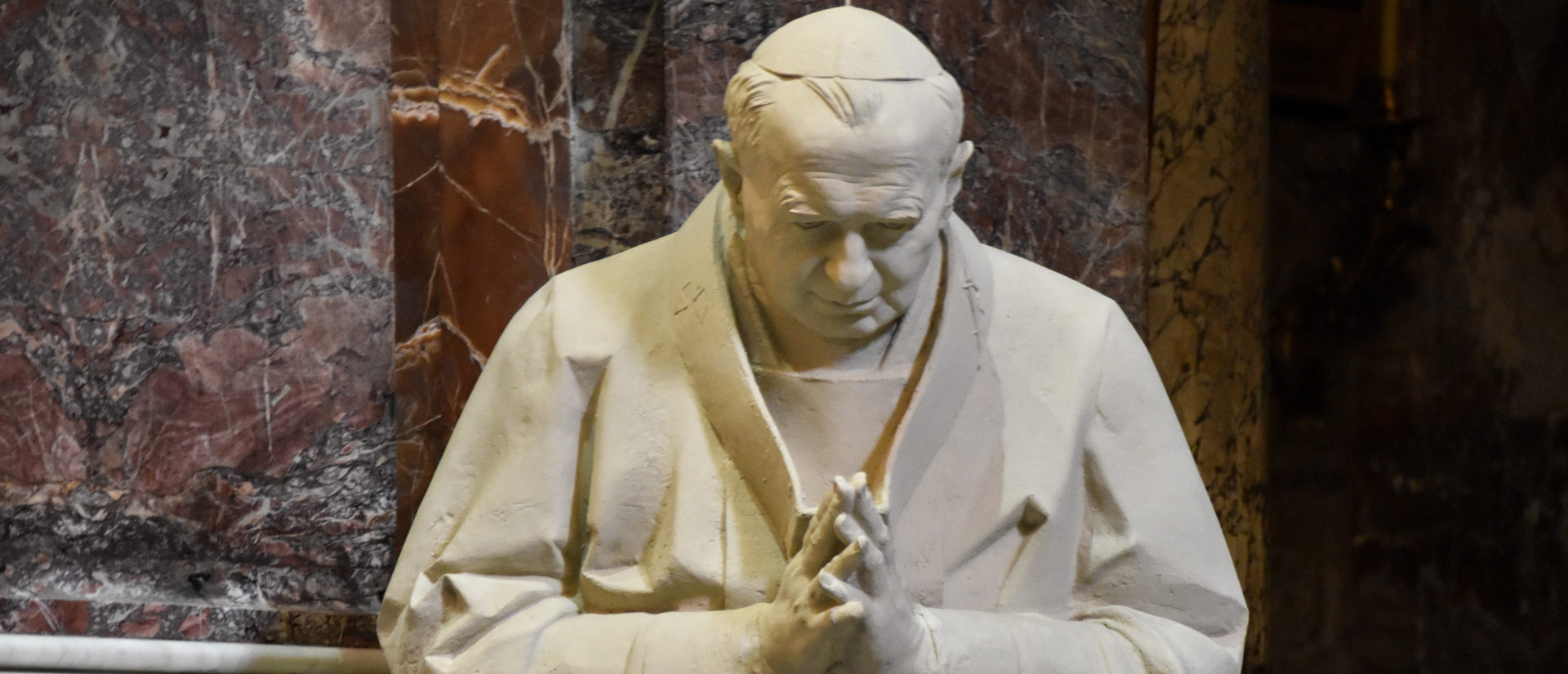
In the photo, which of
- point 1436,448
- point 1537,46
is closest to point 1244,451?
point 1436,448

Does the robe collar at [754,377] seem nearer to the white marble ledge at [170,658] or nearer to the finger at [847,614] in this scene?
the finger at [847,614]

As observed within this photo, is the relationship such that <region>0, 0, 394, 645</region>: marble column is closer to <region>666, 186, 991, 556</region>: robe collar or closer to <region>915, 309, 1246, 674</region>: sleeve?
<region>666, 186, 991, 556</region>: robe collar

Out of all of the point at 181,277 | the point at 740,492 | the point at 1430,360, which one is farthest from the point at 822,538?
the point at 1430,360

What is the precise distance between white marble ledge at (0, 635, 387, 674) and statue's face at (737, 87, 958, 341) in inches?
62.9

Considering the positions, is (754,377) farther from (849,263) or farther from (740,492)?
(849,263)

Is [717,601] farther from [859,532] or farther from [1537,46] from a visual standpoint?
[1537,46]

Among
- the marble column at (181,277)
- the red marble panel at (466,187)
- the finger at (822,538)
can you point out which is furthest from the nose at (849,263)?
Answer: the marble column at (181,277)

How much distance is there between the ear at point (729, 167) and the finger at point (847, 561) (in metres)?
0.57

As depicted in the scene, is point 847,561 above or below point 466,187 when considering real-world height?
below

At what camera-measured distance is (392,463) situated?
14.1 feet

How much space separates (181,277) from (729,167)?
5.57ft

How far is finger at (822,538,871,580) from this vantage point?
278 centimetres

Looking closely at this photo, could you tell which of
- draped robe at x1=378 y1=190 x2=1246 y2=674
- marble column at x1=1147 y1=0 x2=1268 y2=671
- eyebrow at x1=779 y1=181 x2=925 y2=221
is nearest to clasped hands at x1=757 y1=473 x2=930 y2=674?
draped robe at x1=378 y1=190 x2=1246 y2=674

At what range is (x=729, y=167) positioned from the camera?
3031mm
